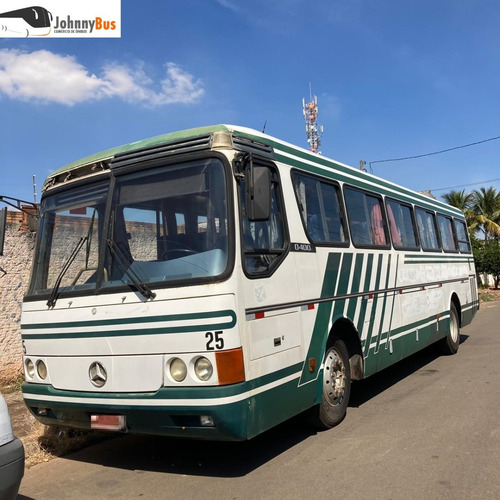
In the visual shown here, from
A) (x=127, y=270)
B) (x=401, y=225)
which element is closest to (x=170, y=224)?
(x=127, y=270)

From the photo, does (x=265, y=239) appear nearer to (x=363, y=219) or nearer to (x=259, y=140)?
(x=259, y=140)

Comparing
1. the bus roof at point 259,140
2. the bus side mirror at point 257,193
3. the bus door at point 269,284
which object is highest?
the bus roof at point 259,140

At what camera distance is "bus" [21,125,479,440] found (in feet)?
13.5

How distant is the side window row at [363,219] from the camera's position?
18.3 ft

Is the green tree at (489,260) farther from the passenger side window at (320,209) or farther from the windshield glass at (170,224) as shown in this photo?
the windshield glass at (170,224)

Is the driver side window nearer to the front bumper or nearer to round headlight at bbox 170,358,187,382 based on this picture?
round headlight at bbox 170,358,187,382

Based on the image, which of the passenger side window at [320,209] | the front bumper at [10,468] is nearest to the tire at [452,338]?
the passenger side window at [320,209]

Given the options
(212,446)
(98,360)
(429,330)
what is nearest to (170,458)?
(212,446)

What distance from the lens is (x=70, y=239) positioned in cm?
506

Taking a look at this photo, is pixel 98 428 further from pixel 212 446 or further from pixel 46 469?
pixel 212 446

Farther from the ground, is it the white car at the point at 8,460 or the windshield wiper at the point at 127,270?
the windshield wiper at the point at 127,270

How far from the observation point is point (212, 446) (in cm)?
540

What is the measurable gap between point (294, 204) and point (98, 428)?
2719 mm

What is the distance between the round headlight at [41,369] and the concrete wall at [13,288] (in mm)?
3918
